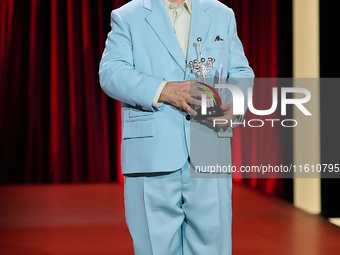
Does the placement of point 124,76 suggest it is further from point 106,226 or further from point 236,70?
point 106,226

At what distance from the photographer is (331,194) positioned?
3.18 metres

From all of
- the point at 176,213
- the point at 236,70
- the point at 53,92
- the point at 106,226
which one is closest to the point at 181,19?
the point at 236,70

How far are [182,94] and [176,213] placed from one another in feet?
0.98

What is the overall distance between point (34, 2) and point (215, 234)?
14.0ft

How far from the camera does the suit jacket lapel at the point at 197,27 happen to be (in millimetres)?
1129

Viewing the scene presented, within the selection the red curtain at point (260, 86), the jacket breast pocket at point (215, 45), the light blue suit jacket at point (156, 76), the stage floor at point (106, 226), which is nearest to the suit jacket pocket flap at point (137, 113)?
the light blue suit jacket at point (156, 76)

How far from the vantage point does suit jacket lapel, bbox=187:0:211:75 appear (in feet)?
3.70

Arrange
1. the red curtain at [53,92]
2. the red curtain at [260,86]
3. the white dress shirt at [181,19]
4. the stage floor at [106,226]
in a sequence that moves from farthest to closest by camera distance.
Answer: the red curtain at [53,92] → the red curtain at [260,86] → the stage floor at [106,226] → the white dress shirt at [181,19]

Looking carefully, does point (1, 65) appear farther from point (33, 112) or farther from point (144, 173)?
point (144, 173)

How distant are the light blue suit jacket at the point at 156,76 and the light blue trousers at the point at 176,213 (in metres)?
0.04

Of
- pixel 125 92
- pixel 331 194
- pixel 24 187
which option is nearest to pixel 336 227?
pixel 331 194

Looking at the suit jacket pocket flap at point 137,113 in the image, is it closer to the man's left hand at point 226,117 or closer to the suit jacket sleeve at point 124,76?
the suit jacket sleeve at point 124,76

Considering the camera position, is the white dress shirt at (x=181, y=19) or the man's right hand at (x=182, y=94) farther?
the white dress shirt at (x=181, y=19)

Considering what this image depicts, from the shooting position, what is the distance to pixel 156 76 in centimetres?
108
